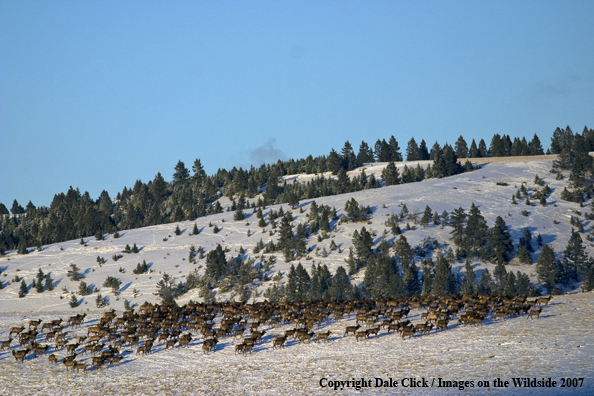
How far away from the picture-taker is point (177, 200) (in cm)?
13975

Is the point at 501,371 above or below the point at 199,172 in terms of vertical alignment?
below

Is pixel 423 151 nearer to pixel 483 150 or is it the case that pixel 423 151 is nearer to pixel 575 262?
pixel 483 150

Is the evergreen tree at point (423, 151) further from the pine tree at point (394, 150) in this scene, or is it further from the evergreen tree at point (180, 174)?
the evergreen tree at point (180, 174)

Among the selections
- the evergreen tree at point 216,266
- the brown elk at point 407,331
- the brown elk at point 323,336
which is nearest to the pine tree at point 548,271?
the evergreen tree at point 216,266

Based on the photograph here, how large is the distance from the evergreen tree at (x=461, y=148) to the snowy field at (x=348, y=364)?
13318cm

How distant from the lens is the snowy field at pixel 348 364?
23500mm

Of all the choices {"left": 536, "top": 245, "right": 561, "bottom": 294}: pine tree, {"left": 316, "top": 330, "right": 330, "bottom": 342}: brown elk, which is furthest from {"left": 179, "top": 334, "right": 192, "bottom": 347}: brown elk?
{"left": 536, "top": 245, "right": 561, "bottom": 294}: pine tree

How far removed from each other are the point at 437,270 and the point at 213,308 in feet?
102

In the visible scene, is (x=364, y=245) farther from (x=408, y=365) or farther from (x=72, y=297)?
(x=408, y=365)

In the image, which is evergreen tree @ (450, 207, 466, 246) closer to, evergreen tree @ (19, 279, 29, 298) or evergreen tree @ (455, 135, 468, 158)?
evergreen tree @ (19, 279, 29, 298)

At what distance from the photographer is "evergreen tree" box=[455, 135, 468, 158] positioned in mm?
162375

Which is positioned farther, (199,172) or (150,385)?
(199,172)

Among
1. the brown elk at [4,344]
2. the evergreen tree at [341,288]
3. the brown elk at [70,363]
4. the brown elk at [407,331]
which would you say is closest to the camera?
the brown elk at [70,363]

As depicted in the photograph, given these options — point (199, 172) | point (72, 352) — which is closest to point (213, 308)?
point (72, 352)
